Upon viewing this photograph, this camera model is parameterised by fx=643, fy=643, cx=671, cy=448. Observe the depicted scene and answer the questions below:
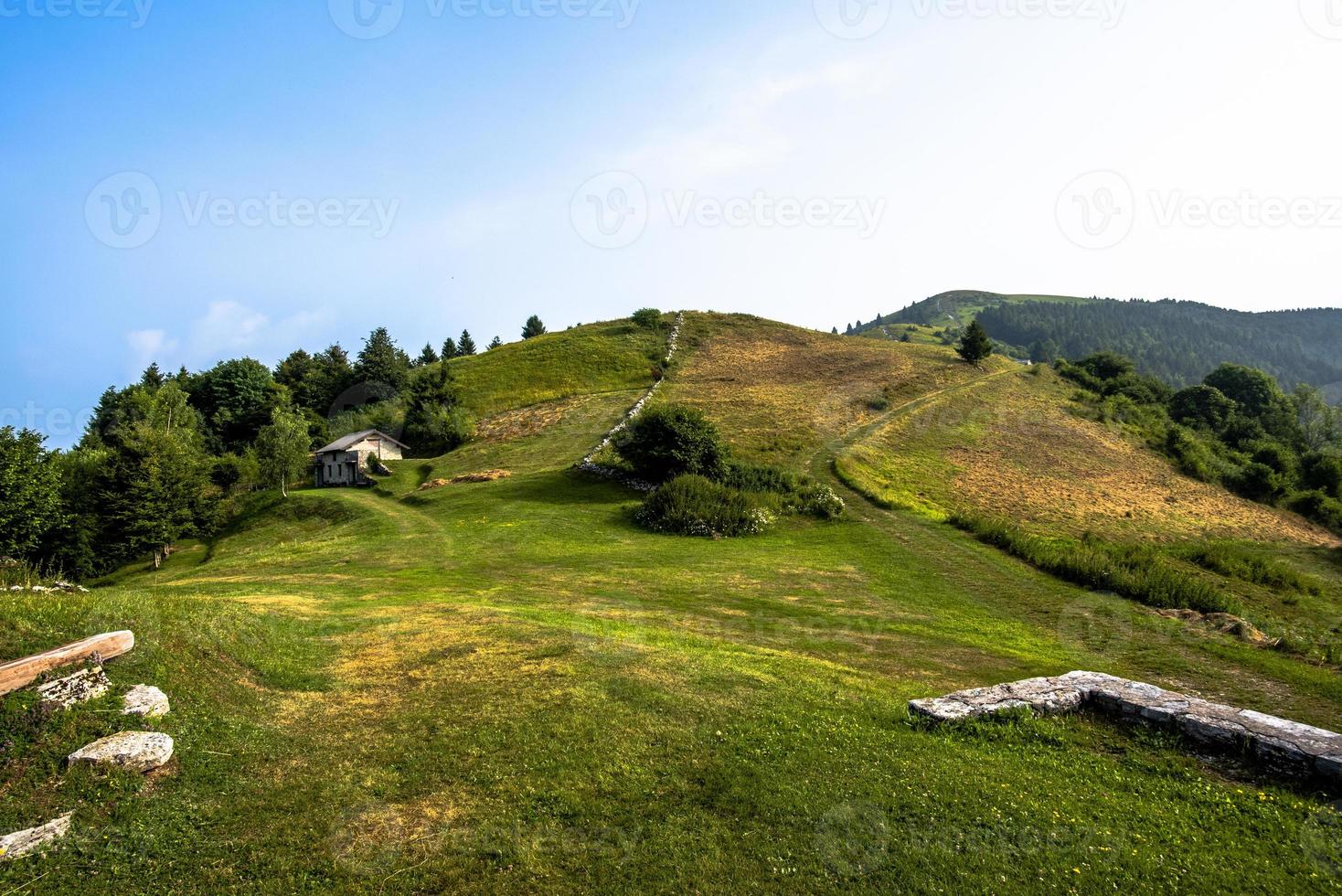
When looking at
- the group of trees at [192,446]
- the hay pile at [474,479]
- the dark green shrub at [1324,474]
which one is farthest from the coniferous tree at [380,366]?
the dark green shrub at [1324,474]

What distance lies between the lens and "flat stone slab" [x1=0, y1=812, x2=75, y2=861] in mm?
6891

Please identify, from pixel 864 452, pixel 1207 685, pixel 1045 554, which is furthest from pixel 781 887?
pixel 864 452

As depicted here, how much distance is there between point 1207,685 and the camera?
48.0 feet

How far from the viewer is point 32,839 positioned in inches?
279

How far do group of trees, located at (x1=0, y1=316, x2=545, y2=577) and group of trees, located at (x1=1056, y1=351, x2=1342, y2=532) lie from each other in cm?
7583

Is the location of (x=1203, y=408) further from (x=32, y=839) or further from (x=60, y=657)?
(x=32, y=839)

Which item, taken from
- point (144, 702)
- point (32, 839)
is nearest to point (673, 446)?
point (144, 702)

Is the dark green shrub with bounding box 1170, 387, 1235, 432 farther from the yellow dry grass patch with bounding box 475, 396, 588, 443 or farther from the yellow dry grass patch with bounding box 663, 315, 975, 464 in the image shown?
the yellow dry grass patch with bounding box 475, 396, 588, 443

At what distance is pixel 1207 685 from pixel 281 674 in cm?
1976

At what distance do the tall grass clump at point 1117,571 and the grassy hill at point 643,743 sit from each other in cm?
133

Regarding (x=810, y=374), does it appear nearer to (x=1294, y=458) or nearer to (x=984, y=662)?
(x=1294, y=458)

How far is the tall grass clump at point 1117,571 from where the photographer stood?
23.6m

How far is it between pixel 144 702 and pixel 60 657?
1.44 metres

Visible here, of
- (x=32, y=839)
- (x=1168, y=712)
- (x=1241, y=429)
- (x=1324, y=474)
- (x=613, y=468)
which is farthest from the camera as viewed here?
(x=1241, y=429)
